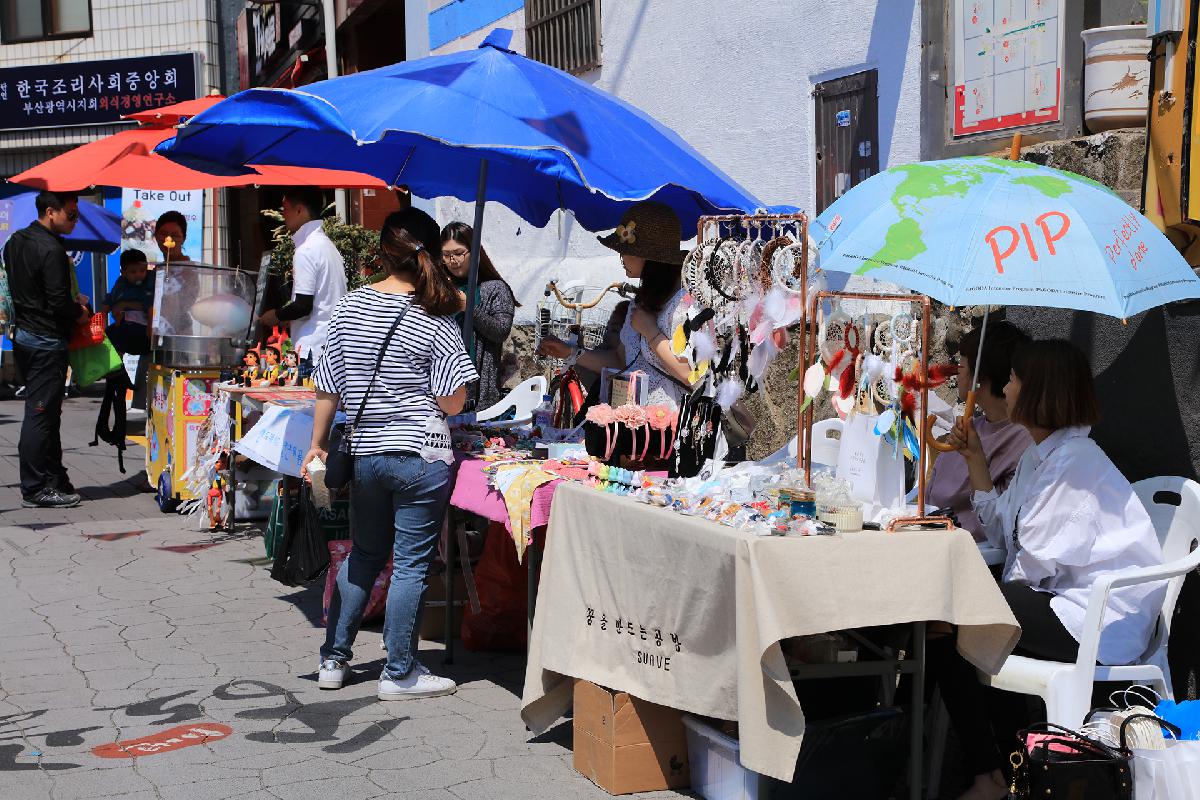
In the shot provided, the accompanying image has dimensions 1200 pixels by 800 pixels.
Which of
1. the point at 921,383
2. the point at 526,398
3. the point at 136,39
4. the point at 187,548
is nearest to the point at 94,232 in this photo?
the point at 187,548

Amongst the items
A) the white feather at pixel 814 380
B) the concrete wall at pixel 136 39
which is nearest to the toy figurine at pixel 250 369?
the white feather at pixel 814 380

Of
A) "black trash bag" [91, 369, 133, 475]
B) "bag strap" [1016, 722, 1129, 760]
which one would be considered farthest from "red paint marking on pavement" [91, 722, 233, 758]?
"black trash bag" [91, 369, 133, 475]

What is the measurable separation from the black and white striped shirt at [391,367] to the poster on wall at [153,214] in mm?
12861

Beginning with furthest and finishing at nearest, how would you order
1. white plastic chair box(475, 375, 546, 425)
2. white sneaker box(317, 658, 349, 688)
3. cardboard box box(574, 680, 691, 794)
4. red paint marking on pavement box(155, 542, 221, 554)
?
red paint marking on pavement box(155, 542, 221, 554) < white plastic chair box(475, 375, 546, 425) < white sneaker box(317, 658, 349, 688) < cardboard box box(574, 680, 691, 794)

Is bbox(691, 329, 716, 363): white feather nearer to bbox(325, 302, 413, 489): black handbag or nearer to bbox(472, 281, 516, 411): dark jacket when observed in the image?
bbox(325, 302, 413, 489): black handbag

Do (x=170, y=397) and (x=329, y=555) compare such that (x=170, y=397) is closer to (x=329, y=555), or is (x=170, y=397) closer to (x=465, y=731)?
(x=329, y=555)

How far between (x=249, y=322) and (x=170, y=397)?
0.73 meters

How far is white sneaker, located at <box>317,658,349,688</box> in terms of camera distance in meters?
5.36

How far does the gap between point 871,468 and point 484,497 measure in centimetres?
161

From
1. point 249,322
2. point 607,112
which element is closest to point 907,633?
point 607,112

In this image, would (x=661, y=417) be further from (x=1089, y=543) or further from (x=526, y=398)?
(x=526, y=398)

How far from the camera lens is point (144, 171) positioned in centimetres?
909

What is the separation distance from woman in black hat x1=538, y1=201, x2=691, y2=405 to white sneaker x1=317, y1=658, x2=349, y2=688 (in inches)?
64.9

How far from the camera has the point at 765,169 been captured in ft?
27.7
